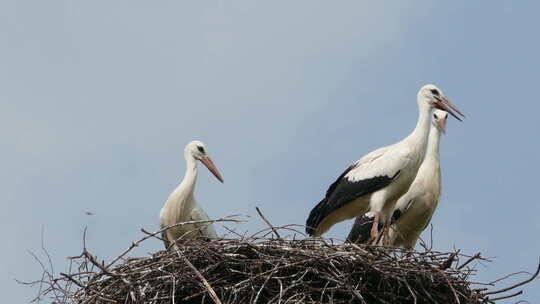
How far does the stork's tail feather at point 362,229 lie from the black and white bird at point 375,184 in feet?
0.22

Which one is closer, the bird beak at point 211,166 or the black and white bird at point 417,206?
the black and white bird at point 417,206

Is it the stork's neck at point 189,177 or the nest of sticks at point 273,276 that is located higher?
the stork's neck at point 189,177

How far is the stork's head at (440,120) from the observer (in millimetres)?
12617

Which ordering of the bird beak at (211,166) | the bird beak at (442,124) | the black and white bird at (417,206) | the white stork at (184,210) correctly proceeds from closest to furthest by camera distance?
the black and white bird at (417,206) → the white stork at (184,210) → the bird beak at (442,124) → the bird beak at (211,166)

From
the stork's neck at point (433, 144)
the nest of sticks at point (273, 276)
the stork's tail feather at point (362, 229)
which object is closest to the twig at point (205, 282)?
the nest of sticks at point (273, 276)

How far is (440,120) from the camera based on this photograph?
12.6 meters

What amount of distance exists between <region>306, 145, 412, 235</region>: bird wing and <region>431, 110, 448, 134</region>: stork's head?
1.07 metres

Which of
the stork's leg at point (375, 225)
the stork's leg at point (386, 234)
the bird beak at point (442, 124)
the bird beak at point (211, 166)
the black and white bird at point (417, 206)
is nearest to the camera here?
the stork's leg at point (386, 234)

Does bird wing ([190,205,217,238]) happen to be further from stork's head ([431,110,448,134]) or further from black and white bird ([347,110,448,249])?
stork's head ([431,110,448,134])

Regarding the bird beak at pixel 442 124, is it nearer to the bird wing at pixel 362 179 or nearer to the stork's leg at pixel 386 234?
the bird wing at pixel 362 179

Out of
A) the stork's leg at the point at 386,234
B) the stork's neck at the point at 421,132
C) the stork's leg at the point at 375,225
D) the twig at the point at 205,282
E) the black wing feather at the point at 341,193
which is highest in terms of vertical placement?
the stork's neck at the point at 421,132

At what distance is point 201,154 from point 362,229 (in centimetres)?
219

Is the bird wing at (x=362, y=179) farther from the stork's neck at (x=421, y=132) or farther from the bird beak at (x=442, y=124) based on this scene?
the bird beak at (x=442, y=124)

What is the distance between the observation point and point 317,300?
8.90m
